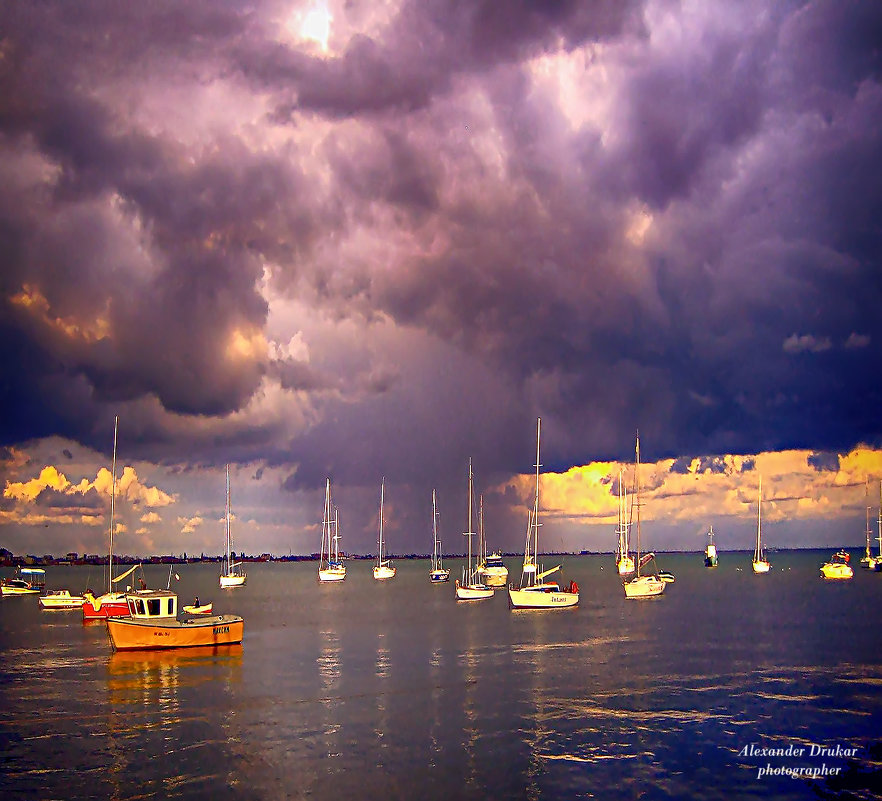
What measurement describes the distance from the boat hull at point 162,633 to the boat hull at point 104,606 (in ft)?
85.5

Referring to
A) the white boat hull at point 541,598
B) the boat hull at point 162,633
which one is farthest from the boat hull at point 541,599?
the boat hull at point 162,633

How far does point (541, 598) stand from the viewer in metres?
125

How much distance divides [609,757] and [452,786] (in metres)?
8.63

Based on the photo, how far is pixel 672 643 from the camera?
8769 cm

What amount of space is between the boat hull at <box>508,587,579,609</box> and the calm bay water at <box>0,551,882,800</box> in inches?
843

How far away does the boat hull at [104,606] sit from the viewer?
336 ft

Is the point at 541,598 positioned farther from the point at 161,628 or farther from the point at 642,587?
the point at 161,628

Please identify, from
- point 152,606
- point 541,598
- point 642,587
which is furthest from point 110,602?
point 642,587

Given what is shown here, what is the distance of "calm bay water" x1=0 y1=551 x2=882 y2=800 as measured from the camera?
38062mm

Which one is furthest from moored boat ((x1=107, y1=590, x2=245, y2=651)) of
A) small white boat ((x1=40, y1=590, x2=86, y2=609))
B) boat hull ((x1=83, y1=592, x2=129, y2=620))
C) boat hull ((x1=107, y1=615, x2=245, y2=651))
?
small white boat ((x1=40, y1=590, x2=86, y2=609))

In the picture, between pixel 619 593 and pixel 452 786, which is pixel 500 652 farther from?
pixel 619 593

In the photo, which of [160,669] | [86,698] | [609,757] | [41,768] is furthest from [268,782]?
[160,669]

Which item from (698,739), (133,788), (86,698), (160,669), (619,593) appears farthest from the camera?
(619,593)

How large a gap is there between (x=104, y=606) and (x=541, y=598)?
57887mm
